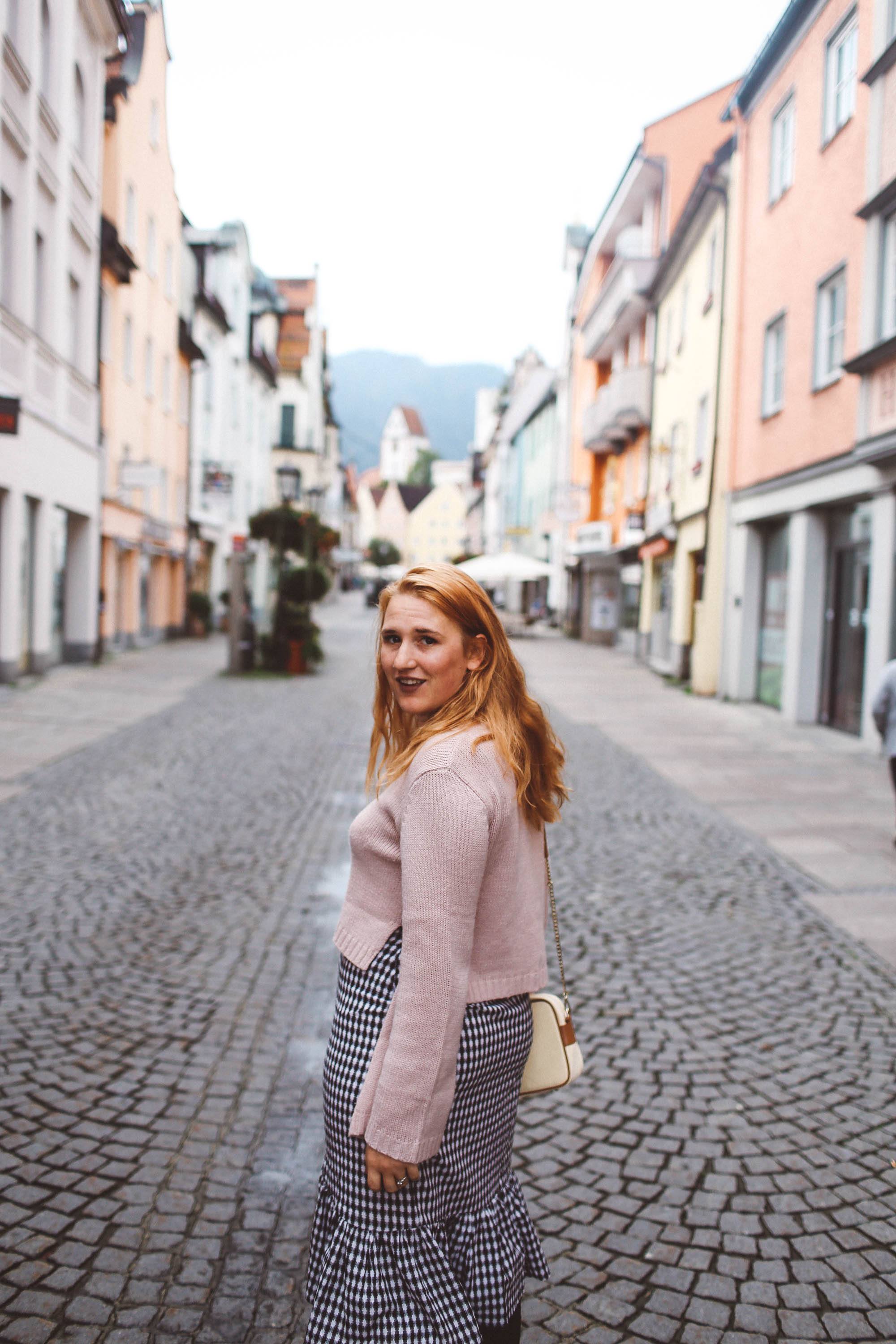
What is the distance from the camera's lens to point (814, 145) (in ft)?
47.8

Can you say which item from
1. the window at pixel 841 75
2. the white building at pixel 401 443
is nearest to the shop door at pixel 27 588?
the window at pixel 841 75

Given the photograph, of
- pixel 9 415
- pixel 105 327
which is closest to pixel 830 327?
pixel 9 415

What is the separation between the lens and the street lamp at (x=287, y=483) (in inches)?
817

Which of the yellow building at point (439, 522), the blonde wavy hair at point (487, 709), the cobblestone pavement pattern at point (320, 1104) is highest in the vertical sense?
the yellow building at point (439, 522)

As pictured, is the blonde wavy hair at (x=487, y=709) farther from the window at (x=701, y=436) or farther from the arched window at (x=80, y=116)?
the arched window at (x=80, y=116)

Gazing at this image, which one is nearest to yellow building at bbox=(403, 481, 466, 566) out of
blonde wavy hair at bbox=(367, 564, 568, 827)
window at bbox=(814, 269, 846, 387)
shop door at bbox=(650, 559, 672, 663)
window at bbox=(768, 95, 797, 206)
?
shop door at bbox=(650, 559, 672, 663)

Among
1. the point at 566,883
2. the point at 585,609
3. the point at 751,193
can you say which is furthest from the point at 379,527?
the point at 566,883

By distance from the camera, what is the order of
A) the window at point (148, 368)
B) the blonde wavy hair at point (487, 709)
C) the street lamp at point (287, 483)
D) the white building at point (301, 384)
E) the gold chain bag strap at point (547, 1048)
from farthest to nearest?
→ the white building at point (301, 384), the window at point (148, 368), the street lamp at point (287, 483), the gold chain bag strap at point (547, 1048), the blonde wavy hair at point (487, 709)

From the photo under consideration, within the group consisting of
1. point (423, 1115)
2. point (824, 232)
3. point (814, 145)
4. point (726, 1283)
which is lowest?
point (726, 1283)

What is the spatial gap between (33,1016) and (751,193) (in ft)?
55.2

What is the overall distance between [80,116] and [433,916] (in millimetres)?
20579

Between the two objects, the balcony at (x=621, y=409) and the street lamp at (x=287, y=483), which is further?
the balcony at (x=621, y=409)

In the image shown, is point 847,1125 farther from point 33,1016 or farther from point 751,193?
point 751,193

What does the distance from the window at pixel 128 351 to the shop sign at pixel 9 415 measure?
12903 mm
